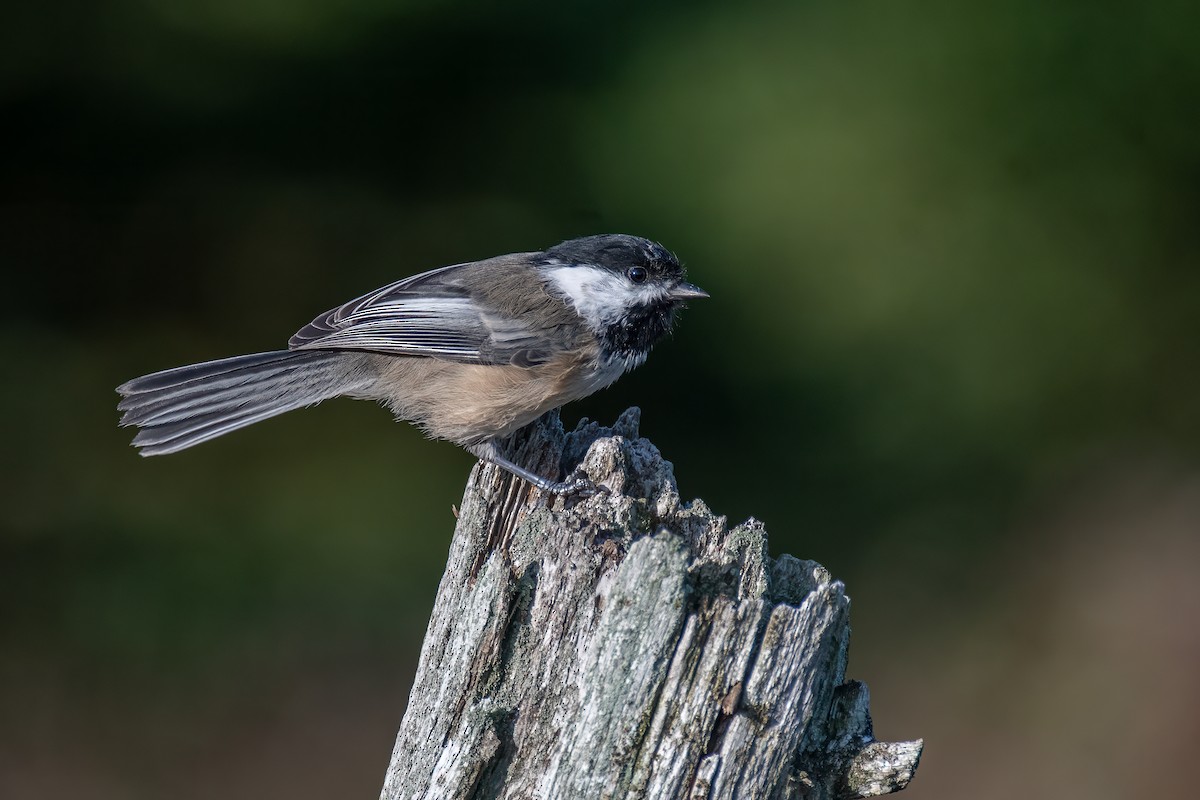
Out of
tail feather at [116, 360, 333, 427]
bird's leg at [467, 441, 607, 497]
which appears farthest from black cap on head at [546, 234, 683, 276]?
tail feather at [116, 360, 333, 427]

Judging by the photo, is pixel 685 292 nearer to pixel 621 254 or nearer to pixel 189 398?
pixel 621 254

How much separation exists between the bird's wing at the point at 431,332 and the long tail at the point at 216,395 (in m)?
0.12

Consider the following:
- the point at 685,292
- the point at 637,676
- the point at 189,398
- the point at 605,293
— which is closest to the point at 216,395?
the point at 189,398

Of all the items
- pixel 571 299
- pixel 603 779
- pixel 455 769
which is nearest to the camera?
pixel 603 779

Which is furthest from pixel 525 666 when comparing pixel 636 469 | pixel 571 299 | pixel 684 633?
pixel 571 299

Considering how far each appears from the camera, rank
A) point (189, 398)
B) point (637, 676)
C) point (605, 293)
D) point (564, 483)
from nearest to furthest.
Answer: point (637, 676) < point (564, 483) < point (189, 398) < point (605, 293)

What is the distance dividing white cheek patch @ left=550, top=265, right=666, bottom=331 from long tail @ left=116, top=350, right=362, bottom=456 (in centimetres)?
93

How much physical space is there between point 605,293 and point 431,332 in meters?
0.62

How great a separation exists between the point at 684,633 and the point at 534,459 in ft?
4.54

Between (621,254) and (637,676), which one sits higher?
(621,254)

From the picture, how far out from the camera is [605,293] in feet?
11.3

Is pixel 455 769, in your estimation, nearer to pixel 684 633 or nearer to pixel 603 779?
pixel 603 779

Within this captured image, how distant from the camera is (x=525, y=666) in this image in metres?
2.06

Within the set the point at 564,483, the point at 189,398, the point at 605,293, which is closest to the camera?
the point at 564,483
